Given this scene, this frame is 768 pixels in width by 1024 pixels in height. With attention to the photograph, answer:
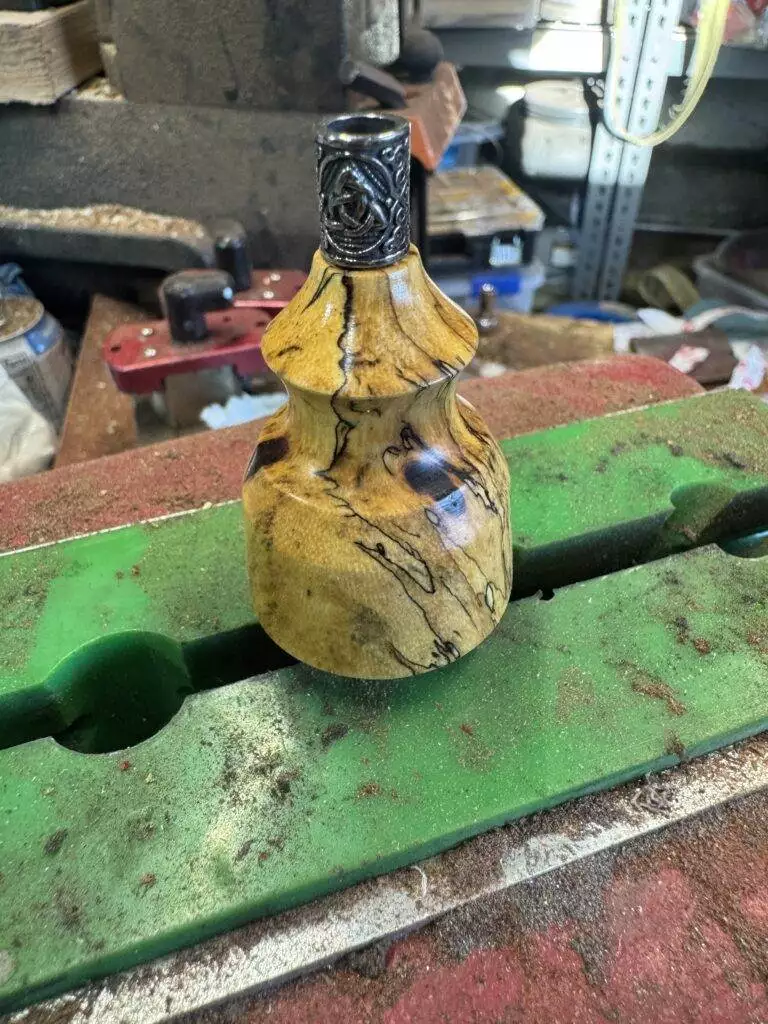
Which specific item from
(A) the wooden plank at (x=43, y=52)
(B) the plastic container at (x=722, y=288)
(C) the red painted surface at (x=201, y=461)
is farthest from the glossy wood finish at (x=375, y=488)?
(B) the plastic container at (x=722, y=288)

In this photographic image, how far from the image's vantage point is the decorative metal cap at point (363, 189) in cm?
48

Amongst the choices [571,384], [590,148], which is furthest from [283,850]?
[590,148]

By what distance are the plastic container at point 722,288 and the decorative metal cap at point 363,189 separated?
2.07 metres

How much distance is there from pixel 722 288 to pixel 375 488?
7.34 ft

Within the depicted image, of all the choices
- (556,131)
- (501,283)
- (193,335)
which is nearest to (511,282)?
(501,283)

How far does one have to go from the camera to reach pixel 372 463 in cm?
57

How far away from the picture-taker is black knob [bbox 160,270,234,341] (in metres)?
1.25

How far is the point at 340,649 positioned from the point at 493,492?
17 centimetres

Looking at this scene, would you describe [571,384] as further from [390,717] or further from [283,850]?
[283,850]

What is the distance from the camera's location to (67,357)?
1714 mm

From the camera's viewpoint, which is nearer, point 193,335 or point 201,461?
point 201,461

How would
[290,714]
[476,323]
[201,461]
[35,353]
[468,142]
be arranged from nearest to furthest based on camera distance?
1. [290,714]
2. [201,461]
3. [35,353]
4. [476,323]
5. [468,142]

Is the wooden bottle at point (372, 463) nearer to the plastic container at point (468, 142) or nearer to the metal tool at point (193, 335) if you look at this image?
the metal tool at point (193, 335)

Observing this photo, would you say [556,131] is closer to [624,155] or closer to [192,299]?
[624,155]
